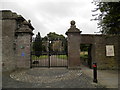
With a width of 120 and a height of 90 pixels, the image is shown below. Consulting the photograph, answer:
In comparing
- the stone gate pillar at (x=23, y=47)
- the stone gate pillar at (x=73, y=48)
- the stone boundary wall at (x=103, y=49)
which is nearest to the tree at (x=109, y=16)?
the stone boundary wall at (x=103, y=49)

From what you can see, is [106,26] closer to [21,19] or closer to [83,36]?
[83,36]

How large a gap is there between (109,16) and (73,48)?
11.2 feet

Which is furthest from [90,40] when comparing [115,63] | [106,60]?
[115,63]

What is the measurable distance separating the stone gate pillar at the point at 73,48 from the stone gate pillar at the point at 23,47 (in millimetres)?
3159

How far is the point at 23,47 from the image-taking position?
28.4ft

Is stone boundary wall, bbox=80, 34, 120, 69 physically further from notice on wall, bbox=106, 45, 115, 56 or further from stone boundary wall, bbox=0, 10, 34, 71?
stone boundary wall, bbox=0, 10, 34, 71

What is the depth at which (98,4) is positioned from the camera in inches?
309

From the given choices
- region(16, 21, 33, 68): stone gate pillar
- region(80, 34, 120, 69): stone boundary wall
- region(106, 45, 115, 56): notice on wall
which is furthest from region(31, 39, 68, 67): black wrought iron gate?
region(106, 45, 115, 56): notice on wall

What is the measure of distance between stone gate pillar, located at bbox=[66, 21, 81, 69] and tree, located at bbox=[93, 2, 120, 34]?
1970mm

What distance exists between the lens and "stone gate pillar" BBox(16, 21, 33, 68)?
8617 mm

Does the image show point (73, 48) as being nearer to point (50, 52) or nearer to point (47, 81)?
point (50, 52)

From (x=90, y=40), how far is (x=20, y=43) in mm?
5799

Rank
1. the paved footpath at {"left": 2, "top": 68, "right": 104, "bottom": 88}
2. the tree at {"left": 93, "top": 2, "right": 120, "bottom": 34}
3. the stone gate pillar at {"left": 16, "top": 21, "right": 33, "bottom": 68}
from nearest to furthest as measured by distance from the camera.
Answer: the paved footpath at {"left": 2, "top": 68, "right": 104, "bottom": 88}
the tree at {"left": 93, "top": 2, "right": 120, "bottom": 34}
the stone gate pillar at {"left": 16, "top": 21, "right": 33, "bottom": 68}

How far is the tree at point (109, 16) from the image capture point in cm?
→ 671
